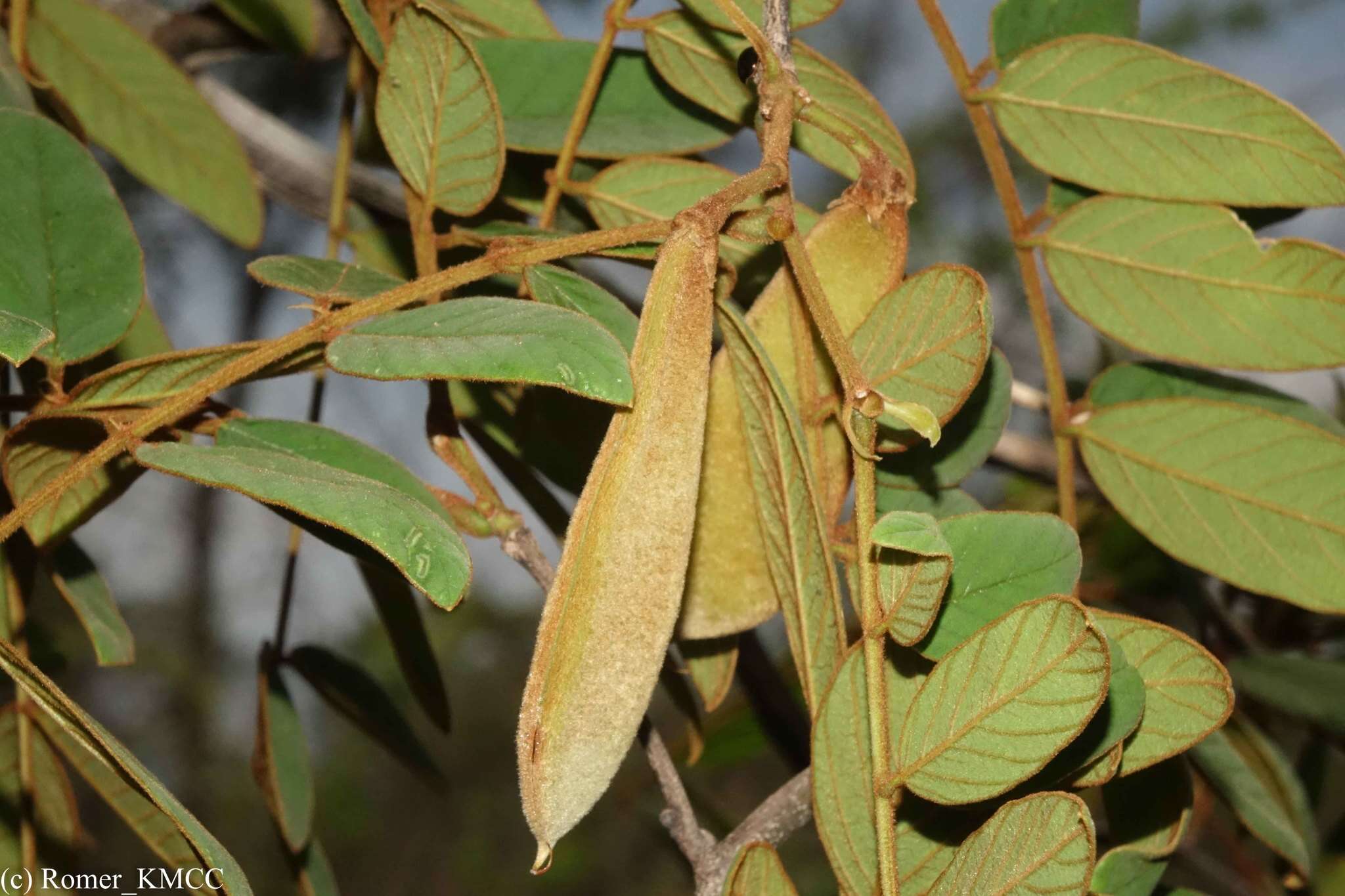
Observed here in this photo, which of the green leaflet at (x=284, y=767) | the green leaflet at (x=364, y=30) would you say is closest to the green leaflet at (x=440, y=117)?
the green leaflet at (x=364, y=30)

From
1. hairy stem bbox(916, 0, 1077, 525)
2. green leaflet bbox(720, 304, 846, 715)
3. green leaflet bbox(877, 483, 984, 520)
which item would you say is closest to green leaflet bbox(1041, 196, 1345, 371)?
hairy stem bbox(916, 0, 1077, 525)

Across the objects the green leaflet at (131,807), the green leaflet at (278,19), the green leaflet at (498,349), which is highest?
the green leaflet at (278,19)

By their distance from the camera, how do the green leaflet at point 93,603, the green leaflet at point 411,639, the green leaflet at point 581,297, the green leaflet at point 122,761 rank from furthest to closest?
the green leaflet at point 411,639 < the green leaflet at point 93,603 < the green leaflet at point 581,297 < the green leaflet at point 122,761

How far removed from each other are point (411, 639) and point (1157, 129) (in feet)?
1.48

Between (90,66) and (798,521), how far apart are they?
0.60 metres

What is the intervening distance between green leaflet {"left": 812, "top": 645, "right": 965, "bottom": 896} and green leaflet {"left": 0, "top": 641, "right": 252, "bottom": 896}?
0.19 m

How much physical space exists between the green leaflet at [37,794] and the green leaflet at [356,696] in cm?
14

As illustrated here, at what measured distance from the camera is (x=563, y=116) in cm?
55

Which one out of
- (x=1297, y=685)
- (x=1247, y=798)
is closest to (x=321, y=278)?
(x=1247, y=798)

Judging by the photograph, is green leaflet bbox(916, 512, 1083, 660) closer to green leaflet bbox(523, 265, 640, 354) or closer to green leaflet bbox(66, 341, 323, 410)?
green leaflet bbox(523, 265, 640, 354)

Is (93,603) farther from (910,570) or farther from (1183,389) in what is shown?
(1183,389)

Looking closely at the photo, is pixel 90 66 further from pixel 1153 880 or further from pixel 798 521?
pixel 1153 880

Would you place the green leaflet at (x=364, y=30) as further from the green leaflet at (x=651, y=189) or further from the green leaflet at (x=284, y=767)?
the green leaflet at (x=284, y=767)

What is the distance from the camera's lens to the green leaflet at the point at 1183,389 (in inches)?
23.8
